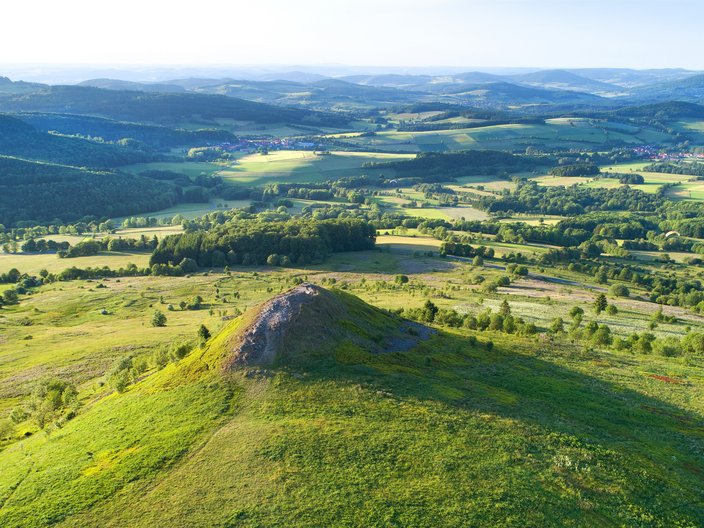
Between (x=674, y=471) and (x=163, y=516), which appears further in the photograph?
(x=674, y=471)

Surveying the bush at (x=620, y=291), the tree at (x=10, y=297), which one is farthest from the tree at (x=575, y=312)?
the tree at (x=10, y=297)

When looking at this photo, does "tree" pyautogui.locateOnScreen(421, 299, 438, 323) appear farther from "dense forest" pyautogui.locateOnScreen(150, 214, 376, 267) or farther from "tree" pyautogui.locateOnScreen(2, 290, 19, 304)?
"tree" pyautogui.locateOnScreen(2, 290, 19, 304)

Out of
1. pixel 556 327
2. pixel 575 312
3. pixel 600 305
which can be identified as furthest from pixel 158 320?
pixel 600 305

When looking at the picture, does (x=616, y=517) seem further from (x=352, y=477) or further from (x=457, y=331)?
(x=457, y=331)

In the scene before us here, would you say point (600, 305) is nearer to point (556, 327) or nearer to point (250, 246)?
point (556, 327)

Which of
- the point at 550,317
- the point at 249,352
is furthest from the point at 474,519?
the point at 550,317

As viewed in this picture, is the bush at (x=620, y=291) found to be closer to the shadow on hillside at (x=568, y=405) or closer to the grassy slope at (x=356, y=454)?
the shadow on hillside at (x=568, y=405)

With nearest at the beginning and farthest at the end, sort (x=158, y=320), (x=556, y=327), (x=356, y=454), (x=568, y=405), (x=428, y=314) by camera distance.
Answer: (x=356, y=454), (x=568, y=405), (x=556, y=327), (x=428, y=314), (x=158, y=320)

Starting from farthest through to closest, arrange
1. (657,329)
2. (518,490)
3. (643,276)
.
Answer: (643,276)
(657,329)
(518,490)

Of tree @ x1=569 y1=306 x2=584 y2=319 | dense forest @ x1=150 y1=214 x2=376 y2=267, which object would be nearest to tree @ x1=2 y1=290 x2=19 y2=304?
dense forest @ x1=150 y1=214 x2=376 y2=267
